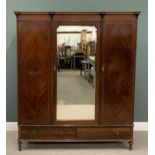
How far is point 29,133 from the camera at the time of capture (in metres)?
3.35

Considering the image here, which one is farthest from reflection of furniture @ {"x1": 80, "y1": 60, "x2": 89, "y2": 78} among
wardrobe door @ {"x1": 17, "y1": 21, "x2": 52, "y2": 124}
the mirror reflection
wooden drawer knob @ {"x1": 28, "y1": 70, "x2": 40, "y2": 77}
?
wooden drawer knob @ {"x1": 28, "y1": 70, "x2": 40, "y2": 77}

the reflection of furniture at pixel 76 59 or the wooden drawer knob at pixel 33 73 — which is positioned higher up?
the reflection of furniture at pixel 76 59

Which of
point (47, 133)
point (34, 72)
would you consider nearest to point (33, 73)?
point (34, 72)

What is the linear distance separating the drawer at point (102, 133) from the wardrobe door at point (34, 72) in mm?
470

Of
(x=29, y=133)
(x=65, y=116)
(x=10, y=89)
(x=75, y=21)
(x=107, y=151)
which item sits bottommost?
(x=107, y=151)

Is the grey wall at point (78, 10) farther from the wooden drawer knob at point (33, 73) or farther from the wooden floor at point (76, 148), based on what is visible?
the wooden drawer knob at point (33, 73)

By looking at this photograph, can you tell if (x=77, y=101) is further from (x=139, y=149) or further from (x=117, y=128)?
(x=139, y=149)

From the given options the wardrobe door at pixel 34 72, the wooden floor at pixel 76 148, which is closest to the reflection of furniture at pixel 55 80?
the wardrobe door at pixel 34 72

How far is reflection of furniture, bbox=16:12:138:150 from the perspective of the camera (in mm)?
3197

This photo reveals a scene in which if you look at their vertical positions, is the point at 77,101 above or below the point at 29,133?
above

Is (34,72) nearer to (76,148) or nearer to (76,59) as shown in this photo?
(76,59)

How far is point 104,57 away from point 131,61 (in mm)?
346

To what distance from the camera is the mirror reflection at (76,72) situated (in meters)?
3.21
